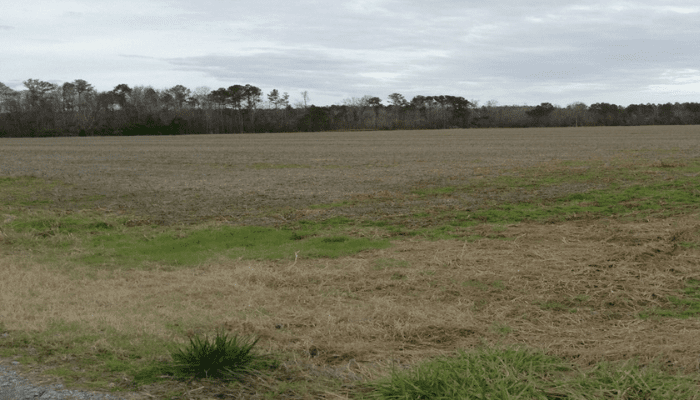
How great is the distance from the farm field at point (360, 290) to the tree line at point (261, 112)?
11229cm

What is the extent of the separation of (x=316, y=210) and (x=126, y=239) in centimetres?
481

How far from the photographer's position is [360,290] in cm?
683

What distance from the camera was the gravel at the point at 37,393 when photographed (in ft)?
12.3

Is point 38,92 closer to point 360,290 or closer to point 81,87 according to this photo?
point 81,87

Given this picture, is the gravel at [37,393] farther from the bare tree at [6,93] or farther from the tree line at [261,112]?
the bare tree at [6,93]

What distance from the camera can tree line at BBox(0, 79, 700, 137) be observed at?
126 metres

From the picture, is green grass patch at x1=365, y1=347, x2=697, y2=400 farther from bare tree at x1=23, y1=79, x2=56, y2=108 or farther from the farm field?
bare tree at x1=23, y1=79, x2=56, y2=108

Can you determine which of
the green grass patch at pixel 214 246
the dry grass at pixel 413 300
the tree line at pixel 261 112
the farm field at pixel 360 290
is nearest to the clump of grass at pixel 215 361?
the farm field at pixel 360 290

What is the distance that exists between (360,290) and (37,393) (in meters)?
3.89

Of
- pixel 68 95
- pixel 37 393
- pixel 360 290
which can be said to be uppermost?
pixel 68 95

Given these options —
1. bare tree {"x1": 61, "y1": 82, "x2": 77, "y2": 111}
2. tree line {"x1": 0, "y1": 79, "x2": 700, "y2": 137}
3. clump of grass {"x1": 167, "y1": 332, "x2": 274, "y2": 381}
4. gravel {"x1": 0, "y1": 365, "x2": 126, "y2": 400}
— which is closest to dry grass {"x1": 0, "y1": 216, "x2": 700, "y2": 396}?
clump of grass {"x1": 167, "y1": 332, "x2": 274, "y2": 381}

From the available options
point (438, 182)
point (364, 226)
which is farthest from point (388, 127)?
point (364, 226)

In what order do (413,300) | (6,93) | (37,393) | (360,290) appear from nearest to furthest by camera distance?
1. (37,393)
2. (413,300)
3. (360,290)
4. (6,93)

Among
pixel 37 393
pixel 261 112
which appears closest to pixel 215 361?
pixel 37 393
